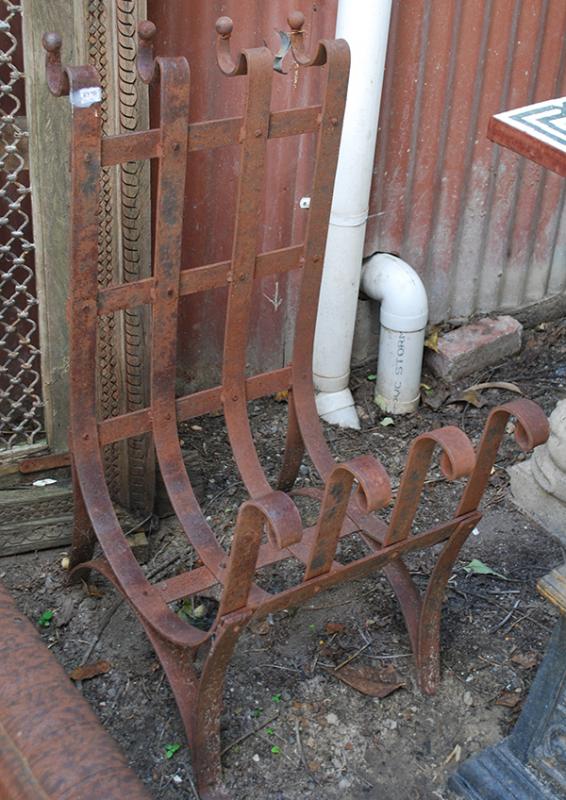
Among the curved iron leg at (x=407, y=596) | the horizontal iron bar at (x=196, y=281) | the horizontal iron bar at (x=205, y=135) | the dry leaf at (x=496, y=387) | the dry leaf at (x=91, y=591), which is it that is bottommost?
the dry leaf at (x=91, y=591)

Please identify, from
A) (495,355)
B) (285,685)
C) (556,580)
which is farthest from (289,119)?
(495,355)

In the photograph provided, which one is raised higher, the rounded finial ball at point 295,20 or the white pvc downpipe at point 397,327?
the rounded finial ball at point 295,20

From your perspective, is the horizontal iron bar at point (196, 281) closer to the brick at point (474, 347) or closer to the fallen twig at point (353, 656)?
the fallen twig at point (353, 656)

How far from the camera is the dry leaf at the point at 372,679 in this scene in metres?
3.05

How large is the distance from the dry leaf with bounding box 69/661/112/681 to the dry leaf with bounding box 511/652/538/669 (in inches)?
47.7

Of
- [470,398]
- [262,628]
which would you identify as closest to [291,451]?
[262,628]

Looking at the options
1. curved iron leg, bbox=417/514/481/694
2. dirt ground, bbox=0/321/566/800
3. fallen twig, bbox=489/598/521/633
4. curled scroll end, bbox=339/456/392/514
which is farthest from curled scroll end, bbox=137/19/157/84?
fallen twig, bbox=489/598/521/633

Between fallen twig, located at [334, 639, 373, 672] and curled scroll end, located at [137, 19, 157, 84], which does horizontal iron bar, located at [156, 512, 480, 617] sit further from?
curled scroll end, located at [137, 19, 157, 84]

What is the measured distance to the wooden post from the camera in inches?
109

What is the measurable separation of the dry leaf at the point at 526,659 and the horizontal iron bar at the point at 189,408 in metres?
1.07

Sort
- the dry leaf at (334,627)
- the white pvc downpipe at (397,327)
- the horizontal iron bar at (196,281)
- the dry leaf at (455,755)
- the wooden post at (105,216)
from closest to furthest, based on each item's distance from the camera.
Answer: the horizontal iron bar at (196,281) < the wooden post at (105,216) < the dry leaf at (455,755) < the dry leaf at (334,627) < the white pvc downpipe at (397,327)

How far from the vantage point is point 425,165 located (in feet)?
13.4

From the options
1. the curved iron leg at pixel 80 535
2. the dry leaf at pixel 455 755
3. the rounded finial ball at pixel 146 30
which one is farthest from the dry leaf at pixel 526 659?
the rounded finial ball at pixel 146 30

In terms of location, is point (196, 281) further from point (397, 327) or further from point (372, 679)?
point (397, 327)
